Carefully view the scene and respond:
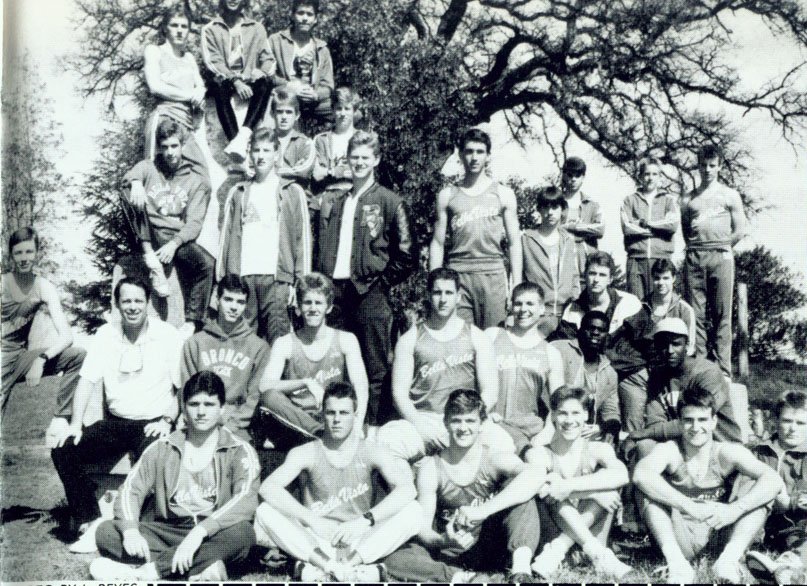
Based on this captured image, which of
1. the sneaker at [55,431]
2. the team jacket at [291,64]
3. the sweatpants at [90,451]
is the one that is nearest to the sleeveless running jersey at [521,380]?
the sweatpants at [90,451]

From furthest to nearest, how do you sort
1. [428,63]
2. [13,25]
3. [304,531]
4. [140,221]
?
[428,63]
[13,25]
[140,221]
[304,531]

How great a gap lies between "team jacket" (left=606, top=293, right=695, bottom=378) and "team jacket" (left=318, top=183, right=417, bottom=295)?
58.6 inches

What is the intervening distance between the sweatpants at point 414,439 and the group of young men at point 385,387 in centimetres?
2

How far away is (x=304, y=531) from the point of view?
538 centimetres

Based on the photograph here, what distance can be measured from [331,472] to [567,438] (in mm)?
1405

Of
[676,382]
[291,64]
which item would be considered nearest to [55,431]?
[291,64]

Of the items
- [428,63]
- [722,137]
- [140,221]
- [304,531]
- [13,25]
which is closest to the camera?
[304,531]

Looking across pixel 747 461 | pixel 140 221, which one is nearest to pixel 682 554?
pixel 747 461

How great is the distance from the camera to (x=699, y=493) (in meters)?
5.78

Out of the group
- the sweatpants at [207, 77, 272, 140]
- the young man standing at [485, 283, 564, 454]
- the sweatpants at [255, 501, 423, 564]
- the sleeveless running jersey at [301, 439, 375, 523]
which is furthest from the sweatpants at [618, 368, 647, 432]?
the sweatpants at [207, 77, 272, 140]

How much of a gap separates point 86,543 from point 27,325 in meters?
1.65

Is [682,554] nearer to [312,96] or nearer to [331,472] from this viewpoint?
[331,472]

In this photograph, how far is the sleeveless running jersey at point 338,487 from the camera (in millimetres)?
5559

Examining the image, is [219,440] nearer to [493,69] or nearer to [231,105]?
[231,105]
